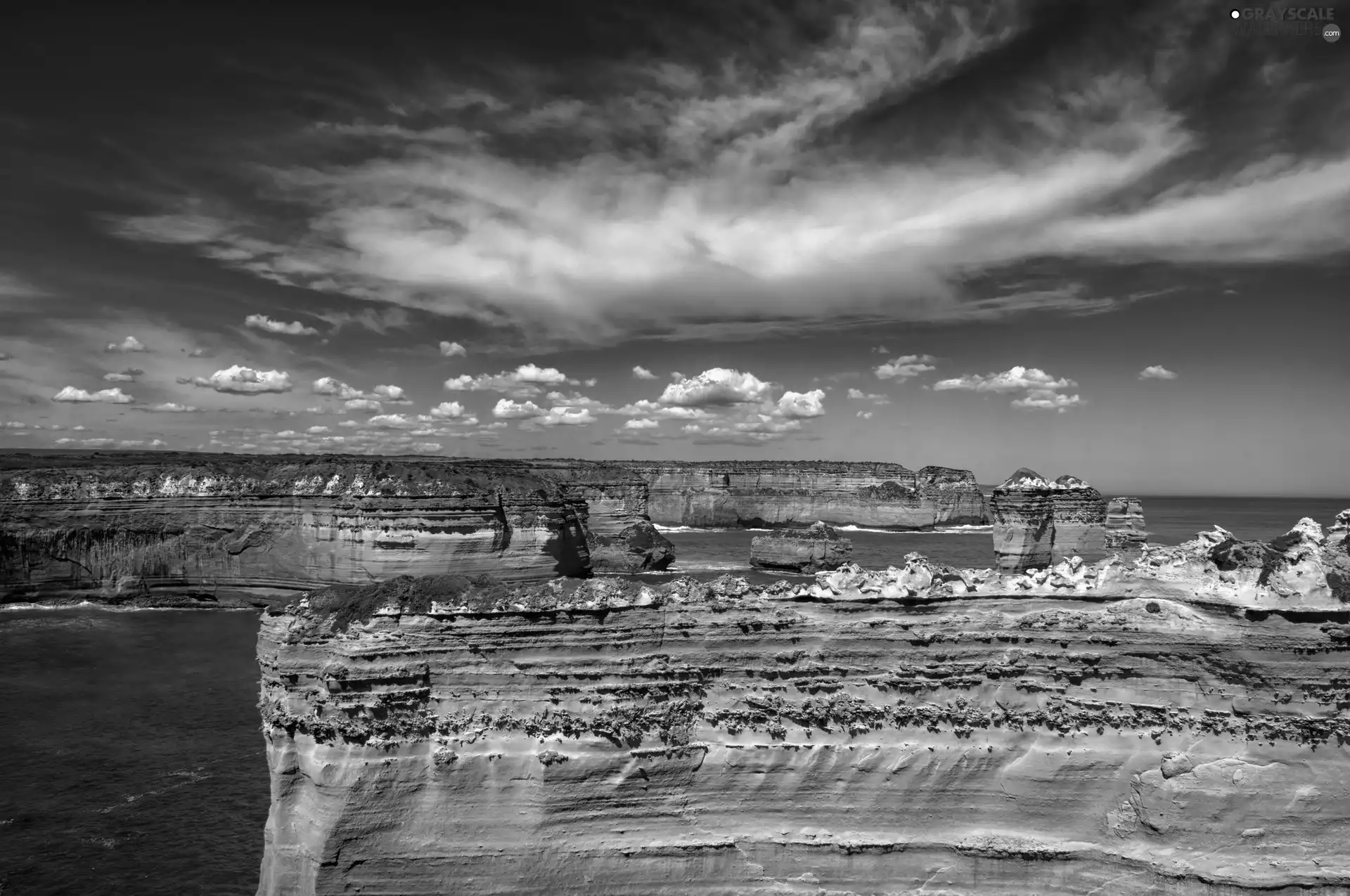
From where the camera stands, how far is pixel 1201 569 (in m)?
7.83

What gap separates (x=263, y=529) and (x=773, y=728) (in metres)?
32.9

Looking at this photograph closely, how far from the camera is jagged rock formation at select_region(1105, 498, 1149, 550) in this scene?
1012 inches

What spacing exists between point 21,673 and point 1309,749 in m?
29.7

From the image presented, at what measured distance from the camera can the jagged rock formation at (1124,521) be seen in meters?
25.7

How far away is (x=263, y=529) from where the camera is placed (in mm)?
33188

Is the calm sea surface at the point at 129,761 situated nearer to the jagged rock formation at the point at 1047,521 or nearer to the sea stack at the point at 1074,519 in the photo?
the jagged rock formation at the point at 1047,521

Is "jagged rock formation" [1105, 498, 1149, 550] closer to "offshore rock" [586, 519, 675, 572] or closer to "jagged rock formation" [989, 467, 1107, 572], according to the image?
"jagged rock formation" [989, 467, 1107, 572]

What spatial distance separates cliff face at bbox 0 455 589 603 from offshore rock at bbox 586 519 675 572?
18.9 feet

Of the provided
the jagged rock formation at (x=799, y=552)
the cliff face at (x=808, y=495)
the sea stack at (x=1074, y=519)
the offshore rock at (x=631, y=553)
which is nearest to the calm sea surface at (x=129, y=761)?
the offshore rock at (x=631, y=553)

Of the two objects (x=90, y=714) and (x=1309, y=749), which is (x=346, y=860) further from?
(x=90, y=714)

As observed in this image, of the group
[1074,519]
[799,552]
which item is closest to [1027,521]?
[1074,519]

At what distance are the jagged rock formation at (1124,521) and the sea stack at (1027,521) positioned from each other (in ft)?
11.9

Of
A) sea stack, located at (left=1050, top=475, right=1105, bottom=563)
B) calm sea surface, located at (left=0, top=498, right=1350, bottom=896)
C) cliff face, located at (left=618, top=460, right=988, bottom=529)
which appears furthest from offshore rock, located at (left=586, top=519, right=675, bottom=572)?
cliff face, located at (left=618, top=460, right=988, bottom=529)

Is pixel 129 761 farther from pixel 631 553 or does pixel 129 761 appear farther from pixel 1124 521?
pixel 1124 521
